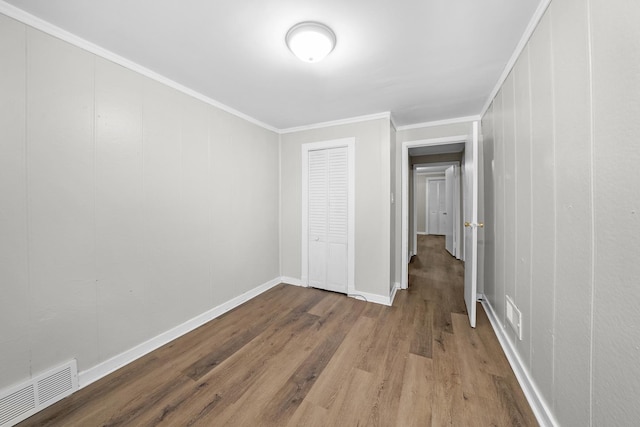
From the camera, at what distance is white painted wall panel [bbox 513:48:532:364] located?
1.47m

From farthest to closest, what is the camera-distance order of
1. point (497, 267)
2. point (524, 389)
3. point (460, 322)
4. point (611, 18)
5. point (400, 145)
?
point (400, 145), point (460, 322), point (497, 267), point (524, 389), point (611, 18)

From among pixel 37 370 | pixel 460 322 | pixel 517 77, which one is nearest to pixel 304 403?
pixel 37 370

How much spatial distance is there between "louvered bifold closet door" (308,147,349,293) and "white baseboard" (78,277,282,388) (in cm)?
103

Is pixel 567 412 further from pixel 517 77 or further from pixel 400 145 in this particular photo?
pixel 400 145

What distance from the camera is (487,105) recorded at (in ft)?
8.13

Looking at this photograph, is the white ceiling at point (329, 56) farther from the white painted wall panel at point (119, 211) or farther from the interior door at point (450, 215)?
the interior door at point (450, 215)

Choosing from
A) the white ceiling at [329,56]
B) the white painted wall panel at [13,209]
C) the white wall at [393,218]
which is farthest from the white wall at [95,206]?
the white wall at [393,218]

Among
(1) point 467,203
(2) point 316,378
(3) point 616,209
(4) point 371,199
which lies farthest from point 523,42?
(2) point 316,378

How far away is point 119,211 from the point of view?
1.73 meters

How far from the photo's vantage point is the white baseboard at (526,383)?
1.22 m

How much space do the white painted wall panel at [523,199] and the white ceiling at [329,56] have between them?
0.92ft

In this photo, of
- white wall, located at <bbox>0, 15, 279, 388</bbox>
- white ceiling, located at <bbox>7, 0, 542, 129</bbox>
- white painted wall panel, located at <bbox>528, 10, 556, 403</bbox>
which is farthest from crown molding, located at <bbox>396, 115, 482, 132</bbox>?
white wall, located at <bbox>0, 15, 279, 388</bbox>

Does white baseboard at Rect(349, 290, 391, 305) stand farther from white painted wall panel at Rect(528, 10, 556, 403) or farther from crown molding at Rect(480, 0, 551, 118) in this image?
crown molding at Rect(480, 0, 551, 118)

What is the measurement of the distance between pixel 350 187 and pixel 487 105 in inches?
67.7
